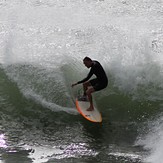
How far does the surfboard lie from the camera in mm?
10625

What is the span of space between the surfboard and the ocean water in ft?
1.01

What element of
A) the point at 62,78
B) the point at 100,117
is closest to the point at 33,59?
the point at 62,78

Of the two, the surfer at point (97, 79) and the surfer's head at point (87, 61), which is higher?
the surfer's head at point (87, 61)

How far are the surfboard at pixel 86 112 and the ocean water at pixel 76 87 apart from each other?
0.31 m

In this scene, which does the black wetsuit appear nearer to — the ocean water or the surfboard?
the surfboard

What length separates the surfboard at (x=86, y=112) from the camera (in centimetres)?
1062

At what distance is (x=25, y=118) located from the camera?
11.0m

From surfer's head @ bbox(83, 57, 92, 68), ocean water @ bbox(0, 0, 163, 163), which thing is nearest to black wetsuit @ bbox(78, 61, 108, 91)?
surfer's head @ bbox(83, 57, 92, 68)

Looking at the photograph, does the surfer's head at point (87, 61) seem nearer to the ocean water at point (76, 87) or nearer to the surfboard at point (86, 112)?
the surfboard at point (86, 112)

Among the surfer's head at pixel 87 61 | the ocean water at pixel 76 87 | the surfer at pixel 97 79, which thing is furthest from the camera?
the surfer at pixel 97 79

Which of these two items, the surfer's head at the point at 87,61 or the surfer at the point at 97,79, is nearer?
the surfer's head at the point at 87,61

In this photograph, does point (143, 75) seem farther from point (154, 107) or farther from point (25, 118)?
point (25, 118)

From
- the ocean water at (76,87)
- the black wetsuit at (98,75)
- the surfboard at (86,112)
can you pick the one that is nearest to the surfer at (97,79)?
the black wetsuit at (98,75)

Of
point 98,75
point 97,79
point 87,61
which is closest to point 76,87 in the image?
point 97,79
